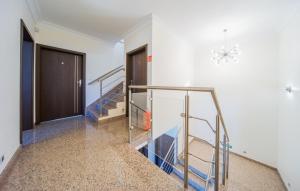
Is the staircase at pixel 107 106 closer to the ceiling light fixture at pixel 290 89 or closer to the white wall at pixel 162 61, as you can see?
the white wall at pixel 162 61

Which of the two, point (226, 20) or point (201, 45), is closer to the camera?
point (226, 20)

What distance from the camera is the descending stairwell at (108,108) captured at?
11.2ft

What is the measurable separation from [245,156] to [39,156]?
491cm

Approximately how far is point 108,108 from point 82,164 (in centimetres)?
207

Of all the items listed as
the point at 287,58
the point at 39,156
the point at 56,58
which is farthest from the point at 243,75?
the point at 56,58

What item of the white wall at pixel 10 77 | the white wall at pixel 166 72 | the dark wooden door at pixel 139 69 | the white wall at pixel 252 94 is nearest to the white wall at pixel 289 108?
the white wall at pixel 252 94

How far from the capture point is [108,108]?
3.53 metres

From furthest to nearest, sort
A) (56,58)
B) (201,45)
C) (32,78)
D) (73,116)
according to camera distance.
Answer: (201,45) → (73,116) → (56,58) → (32,78)

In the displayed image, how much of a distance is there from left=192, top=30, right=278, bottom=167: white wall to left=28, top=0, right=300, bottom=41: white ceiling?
0.65 m

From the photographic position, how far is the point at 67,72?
3.51 m

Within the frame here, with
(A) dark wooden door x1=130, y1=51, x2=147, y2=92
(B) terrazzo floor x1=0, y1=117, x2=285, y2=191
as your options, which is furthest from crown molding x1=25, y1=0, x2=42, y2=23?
(B) terrazzo floor x1=0, y1=117, x2=285, y2=191

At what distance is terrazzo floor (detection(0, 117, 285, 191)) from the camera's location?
1.23 meters

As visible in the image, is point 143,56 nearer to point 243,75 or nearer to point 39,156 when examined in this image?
point 39,156

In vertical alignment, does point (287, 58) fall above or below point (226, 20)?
below
